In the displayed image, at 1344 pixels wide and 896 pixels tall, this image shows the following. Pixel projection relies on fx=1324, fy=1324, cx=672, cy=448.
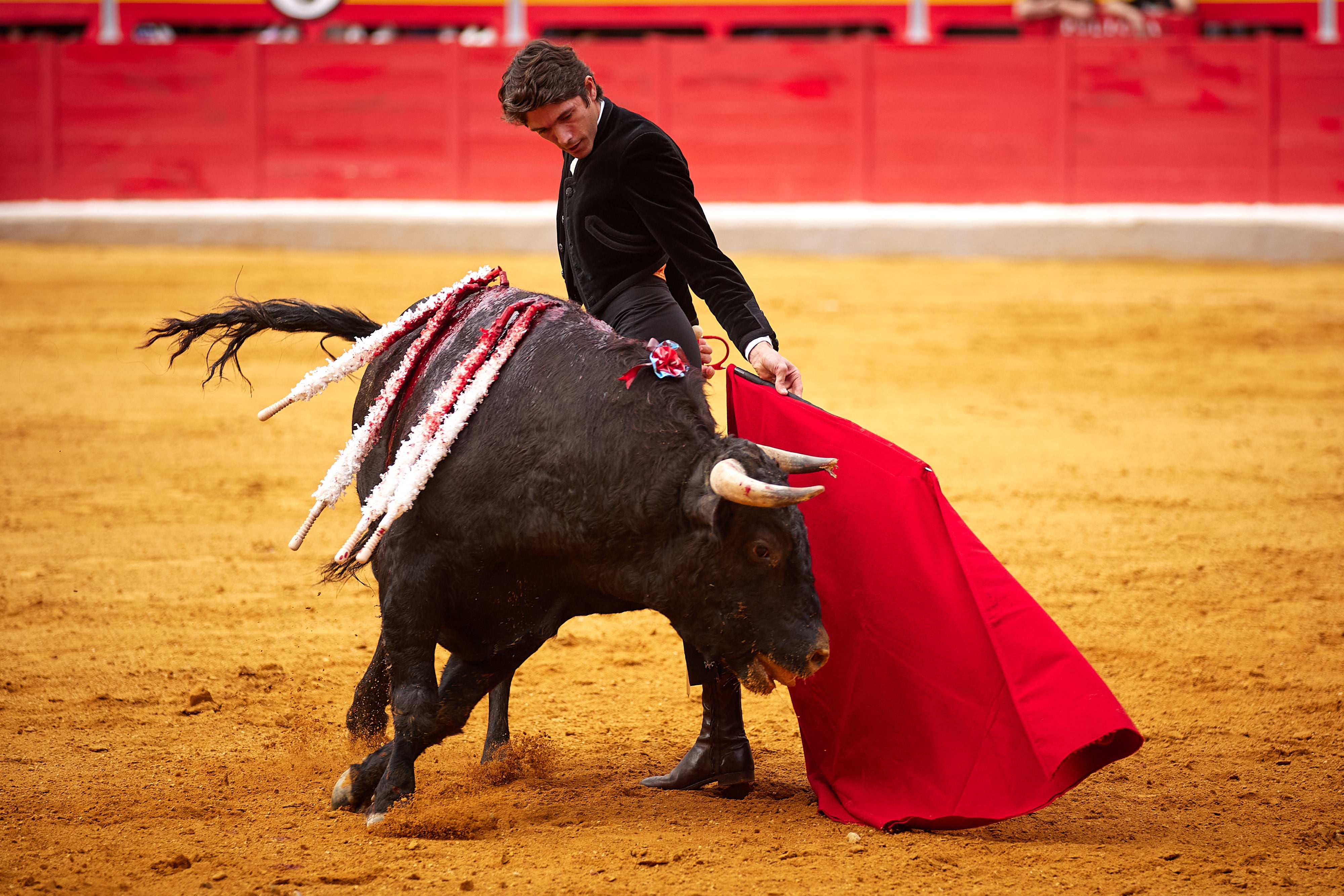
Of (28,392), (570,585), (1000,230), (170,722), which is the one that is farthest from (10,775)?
(1000,230)

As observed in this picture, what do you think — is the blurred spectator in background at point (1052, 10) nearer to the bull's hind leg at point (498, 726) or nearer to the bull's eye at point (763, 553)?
the bull's hind leg at point (498, 726)

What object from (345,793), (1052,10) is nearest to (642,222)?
(345,793)

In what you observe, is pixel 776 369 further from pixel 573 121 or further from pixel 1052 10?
pixel 1052 10

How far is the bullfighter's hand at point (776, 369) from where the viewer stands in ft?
8.67

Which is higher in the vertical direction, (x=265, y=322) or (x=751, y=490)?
(x=265, y=322)

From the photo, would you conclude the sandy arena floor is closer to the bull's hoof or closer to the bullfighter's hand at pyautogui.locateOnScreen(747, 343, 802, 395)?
the bull's hoof

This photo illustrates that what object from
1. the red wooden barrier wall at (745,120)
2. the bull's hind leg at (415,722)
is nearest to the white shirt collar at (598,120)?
the bull's hind leg at (415,722)

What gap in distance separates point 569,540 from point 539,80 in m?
0.84

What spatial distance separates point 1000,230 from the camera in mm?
12406

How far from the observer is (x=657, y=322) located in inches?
107

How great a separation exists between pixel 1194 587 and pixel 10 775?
3479mm

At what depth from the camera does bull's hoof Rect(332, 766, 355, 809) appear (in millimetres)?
2621

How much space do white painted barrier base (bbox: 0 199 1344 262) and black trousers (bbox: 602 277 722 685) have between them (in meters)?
9.49

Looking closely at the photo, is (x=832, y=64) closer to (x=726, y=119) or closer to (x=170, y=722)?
(x=726, y=119)
